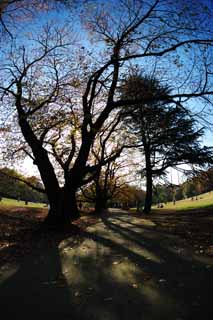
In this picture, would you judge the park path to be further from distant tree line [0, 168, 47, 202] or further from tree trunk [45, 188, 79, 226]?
distant tree line [0, 168, 47, 202]

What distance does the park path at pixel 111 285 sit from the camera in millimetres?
3670

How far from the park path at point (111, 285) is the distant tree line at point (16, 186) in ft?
37.8

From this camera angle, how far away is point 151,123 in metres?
19.5

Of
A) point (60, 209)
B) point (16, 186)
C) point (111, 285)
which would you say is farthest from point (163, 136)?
point (16, 186)

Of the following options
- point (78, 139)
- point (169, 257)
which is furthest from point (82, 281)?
point (78, 139)

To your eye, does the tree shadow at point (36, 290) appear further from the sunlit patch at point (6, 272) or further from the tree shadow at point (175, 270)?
the tree shadow at point (175, 270)

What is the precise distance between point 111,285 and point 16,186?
68.9 metres

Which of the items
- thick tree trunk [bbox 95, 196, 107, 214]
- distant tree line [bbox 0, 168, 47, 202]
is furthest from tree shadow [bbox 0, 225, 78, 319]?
thick tree trunk [bbox 95, 196, 107, 214]

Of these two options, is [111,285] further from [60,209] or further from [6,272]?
[60,209]

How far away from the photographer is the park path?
12.0 ft

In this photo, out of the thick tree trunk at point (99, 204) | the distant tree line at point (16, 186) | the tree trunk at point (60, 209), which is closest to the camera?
the tree trunk at point (60, 209)

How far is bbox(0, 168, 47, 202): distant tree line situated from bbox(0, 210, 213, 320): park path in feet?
37.8

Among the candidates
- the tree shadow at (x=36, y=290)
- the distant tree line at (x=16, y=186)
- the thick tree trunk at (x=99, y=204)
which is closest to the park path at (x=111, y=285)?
the tree shadow at (x=36, y=290)

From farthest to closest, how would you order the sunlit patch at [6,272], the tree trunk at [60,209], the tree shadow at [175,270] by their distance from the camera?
1. the tree trunk at [60,209]
2. the sunlit patch at [6,272]
3. the tree shadow at [175,270]
